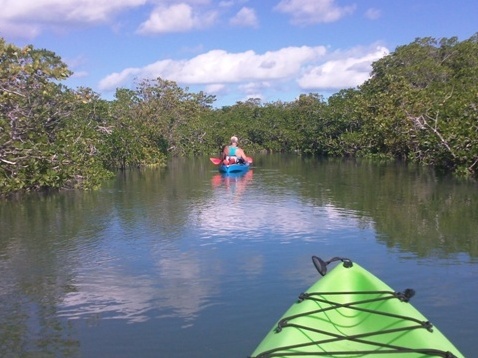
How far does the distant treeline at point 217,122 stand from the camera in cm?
1297

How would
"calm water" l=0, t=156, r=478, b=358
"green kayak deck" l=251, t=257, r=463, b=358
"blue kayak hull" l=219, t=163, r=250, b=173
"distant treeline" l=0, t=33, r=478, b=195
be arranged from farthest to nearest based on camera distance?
1. "blue kayak hull" l=219, t=163, r=250, b=173
2. "distant treeline" l=0, t=33, r=478, b=195
3. "calm water" l=0, t=156, r=478, b=358
4. "green kayak deck" l=251, t=257, r=463, b=358

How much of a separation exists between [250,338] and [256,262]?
2.63 metres

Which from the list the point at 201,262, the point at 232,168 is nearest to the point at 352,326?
the point at 201,262

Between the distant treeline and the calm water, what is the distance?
1.36 meters

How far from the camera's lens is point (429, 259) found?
7.73 m

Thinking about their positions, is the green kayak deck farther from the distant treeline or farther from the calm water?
the distant treeline

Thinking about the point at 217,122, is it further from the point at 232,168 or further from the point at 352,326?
the point at 352,326

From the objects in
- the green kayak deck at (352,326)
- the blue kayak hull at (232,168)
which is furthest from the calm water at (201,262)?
the blue kayak hull at (232,168)

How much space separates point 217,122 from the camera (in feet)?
163

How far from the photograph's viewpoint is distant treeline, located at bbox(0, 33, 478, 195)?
511 inches

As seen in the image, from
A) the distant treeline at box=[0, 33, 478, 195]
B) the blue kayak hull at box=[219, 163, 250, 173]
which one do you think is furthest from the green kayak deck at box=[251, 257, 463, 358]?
the blue kayak hull at box=[219, 163, 250, 173]

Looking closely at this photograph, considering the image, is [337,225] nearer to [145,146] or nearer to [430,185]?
[430,185]

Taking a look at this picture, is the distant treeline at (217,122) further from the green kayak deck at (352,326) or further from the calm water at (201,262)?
the green kayak deck at (352,326)

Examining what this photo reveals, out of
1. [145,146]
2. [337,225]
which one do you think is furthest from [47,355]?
[145,146]
